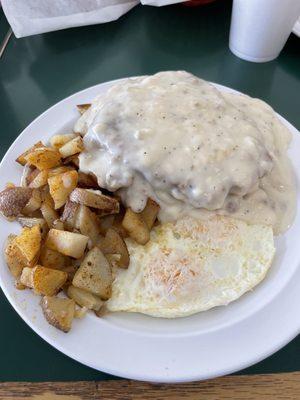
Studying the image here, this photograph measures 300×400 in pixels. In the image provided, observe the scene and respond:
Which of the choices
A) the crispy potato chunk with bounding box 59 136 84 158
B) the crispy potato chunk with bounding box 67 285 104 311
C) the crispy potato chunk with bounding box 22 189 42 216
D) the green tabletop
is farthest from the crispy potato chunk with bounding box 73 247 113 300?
the green tabletop

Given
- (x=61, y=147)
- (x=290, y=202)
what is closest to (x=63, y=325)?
(x=61, y=147)

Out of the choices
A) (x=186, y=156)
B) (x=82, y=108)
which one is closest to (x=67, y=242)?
(x=186, y=156)

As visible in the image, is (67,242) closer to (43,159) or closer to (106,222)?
(106,222)

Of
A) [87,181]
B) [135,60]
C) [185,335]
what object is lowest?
[185,335]

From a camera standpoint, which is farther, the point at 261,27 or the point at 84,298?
the point at 261,27

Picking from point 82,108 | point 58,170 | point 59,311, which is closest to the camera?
point 59,311

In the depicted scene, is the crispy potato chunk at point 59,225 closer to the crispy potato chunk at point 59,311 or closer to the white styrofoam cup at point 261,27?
the crispy potato chunk at point 59,311

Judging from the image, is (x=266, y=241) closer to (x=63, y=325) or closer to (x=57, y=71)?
(x=63, y=325)

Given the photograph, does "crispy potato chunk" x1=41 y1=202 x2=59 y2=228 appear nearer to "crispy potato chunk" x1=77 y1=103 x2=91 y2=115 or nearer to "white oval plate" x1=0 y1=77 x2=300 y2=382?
"white oval plate" x1=0 y1=77 x2=300 y2=382
